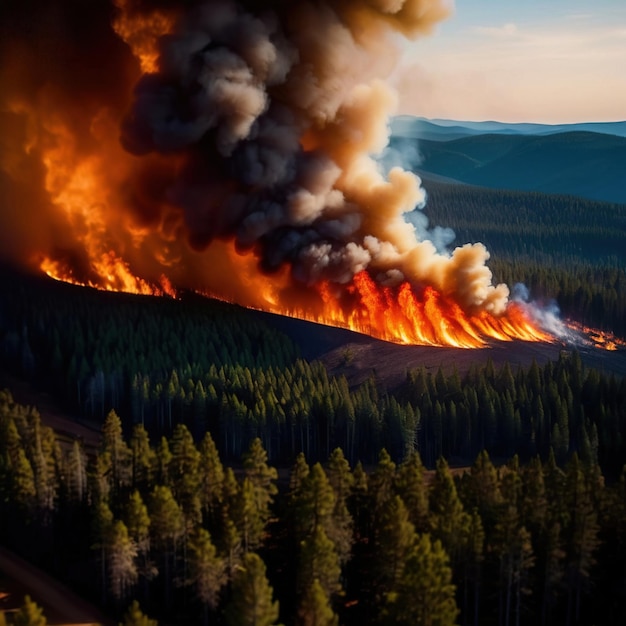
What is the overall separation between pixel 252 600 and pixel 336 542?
1284cm

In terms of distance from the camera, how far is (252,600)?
6250 cm

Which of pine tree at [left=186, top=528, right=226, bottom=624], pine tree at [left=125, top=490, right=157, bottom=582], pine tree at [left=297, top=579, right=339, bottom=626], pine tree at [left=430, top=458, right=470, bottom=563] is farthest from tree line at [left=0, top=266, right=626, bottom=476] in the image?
pine tree at [left=297, top=579, right=339, bottom=626]

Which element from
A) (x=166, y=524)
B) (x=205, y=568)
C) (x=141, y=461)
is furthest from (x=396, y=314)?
(x=205, y=568)

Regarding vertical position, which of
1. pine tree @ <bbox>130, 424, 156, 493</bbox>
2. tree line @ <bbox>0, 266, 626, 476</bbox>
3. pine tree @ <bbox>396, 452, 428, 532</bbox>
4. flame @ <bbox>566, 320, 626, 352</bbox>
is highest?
flame @ <bbox>566, 320, 626, 352</bbox>

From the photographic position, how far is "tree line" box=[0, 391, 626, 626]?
67.4 meters

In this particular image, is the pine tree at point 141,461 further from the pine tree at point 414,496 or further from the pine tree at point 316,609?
the pine tree at point 316,609

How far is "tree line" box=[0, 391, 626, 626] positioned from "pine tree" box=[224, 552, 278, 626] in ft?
0.30

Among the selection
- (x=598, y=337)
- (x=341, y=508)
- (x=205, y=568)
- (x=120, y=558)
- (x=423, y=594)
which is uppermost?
(x=598, y=337)

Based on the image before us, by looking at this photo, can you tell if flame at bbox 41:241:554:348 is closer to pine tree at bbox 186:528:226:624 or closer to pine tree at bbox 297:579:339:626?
pine tree at bbox 186:528:226:624

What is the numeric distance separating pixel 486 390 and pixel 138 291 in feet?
260

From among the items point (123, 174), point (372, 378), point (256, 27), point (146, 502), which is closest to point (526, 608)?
point (146, 502)

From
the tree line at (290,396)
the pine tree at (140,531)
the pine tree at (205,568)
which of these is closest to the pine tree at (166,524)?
the pine tree at (140,531)

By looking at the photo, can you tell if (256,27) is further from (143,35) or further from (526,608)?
(526,608)

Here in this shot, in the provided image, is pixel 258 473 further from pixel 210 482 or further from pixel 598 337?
pixel 598 337
